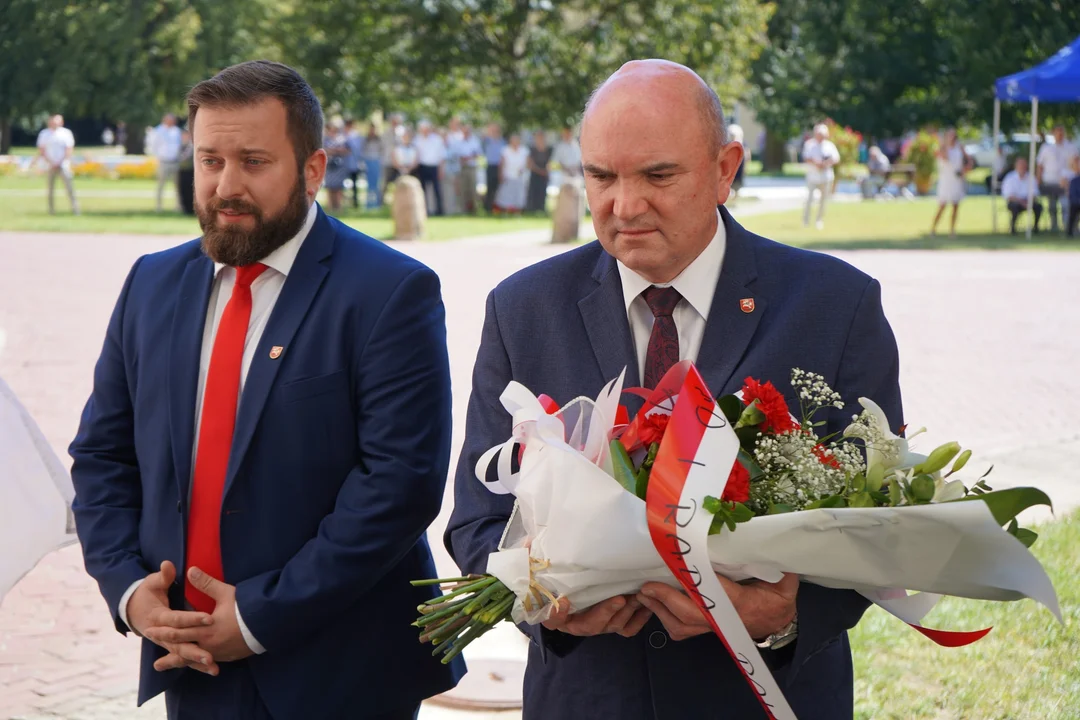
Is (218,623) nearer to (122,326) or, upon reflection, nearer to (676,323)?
(122,326)

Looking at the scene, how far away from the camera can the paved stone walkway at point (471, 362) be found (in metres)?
5.55

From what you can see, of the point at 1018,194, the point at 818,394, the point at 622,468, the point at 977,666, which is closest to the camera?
the point at 622,468

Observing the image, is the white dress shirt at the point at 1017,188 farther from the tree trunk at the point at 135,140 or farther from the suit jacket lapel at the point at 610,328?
the tree trunk at the point at 135,140

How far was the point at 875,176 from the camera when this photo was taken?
42.0 metres

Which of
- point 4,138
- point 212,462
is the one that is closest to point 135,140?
point 4,138

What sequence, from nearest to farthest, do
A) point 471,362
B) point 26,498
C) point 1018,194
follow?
point 26,498 → point 471,362 → point 1018,194

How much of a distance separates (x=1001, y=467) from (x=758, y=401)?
251 inches

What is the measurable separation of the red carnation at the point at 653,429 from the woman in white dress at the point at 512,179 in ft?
95.8

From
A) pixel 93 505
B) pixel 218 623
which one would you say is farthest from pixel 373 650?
pixel 93 505

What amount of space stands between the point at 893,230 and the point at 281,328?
2507cm

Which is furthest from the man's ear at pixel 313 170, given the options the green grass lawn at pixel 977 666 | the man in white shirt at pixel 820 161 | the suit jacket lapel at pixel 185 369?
the man in white shirt at pixel 820 161

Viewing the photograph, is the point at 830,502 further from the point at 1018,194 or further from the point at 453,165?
the point at 453,165

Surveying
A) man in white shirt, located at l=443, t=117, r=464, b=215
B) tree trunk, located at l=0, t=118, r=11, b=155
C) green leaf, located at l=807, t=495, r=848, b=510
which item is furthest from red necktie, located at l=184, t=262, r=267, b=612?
tree trunk, located at l=0, t=118, r=11, b=155

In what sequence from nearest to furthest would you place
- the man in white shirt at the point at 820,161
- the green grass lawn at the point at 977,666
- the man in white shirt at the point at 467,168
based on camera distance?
the green grass lawn at the point at 977,666, the man in white shirt at the point at 820,161, the man in white shirt at the point at 467,168
